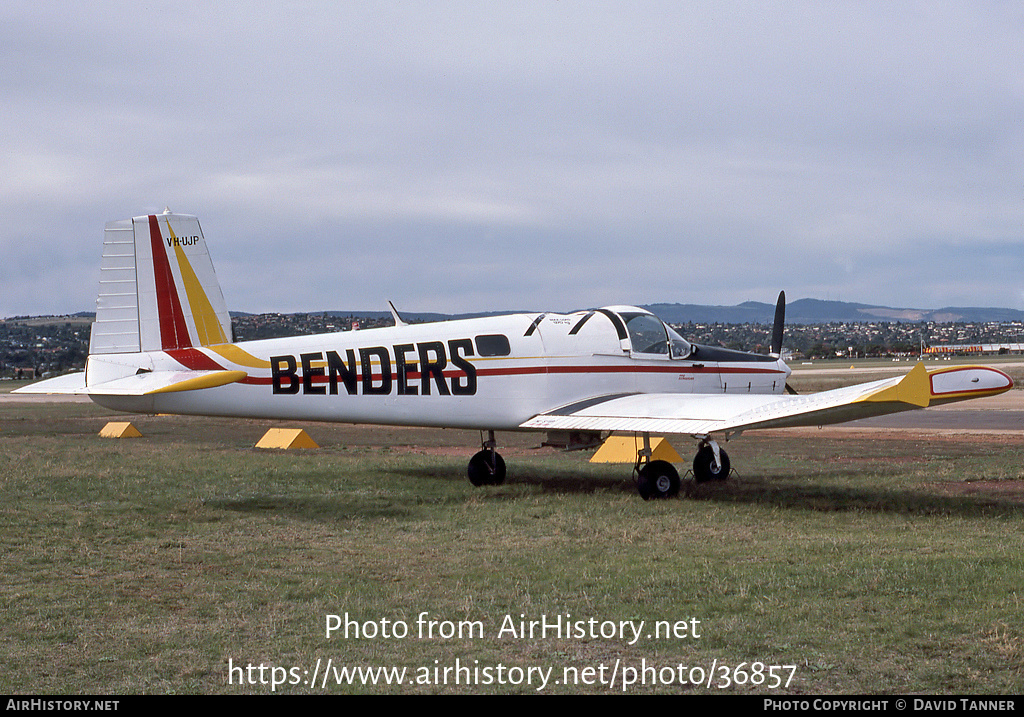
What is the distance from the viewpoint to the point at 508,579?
8.02 meters

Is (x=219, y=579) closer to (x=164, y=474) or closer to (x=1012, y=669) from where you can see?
(x=1012, y=669)

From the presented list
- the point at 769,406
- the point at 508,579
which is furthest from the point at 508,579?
the point at 769,406

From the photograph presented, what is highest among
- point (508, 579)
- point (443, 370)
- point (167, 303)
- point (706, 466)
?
point (167, 303)

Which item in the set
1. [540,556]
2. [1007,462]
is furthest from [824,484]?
[540,556]

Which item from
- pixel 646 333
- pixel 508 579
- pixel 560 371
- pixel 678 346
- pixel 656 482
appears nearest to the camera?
pixel 508 579

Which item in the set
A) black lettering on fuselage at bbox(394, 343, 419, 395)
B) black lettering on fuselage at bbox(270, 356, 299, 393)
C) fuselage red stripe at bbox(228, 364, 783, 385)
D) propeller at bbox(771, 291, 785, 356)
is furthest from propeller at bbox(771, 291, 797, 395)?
black lettering on fuselage at bbox(270, 356, 299, 393)

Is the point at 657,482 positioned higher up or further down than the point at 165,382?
further down

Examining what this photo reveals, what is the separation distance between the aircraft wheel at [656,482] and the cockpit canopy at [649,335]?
234 cm

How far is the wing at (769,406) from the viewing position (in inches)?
414

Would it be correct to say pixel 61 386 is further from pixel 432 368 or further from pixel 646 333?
pixel 646 333

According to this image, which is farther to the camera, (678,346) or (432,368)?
(678,346)

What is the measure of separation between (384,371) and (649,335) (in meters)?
4.28

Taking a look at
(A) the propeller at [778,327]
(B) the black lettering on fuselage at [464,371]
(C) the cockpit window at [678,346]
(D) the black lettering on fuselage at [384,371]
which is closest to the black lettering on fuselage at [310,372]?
(D) the black lettering on fuselage at [384,371]

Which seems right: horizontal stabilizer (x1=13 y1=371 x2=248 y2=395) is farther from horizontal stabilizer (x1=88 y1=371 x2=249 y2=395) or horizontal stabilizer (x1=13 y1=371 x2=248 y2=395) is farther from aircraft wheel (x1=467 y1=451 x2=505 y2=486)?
aircraft wheel (x1=467 y1=451 x2=505 y2=486)
